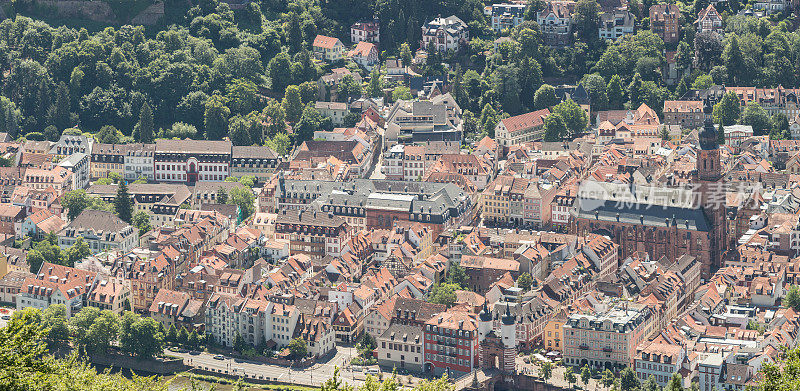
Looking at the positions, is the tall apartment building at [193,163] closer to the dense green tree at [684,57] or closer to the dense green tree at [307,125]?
the dense green tree at [307,125]

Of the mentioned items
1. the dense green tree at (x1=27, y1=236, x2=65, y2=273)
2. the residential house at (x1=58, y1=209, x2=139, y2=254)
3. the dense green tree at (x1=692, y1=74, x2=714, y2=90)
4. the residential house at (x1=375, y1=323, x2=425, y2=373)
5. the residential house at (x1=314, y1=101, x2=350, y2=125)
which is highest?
the dense green tree at (x1=692, y1=74, x2=714, y2=90)

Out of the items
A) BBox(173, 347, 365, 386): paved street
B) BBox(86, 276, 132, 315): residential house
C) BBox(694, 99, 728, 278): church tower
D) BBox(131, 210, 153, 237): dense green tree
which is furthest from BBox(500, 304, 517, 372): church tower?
BBox(131, 210, 153, 237): dense green tree

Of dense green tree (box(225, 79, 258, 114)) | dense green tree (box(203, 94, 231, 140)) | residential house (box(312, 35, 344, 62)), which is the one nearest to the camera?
dense green tree (box(203, 94, 231, 140))

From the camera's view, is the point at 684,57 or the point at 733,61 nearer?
the point at 733,61

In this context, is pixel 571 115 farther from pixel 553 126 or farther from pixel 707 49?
pixel 707 49

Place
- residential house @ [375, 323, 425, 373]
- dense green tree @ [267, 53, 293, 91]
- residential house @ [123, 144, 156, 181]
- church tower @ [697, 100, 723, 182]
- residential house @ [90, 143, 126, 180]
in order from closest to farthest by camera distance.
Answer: residential house @ [375, 323, 425, 373] < church tower @ [697, 100, 723, 182] < residential house @ [123, 144, 156, 181] < residential house @ [90, 143, 126, 180] < dense green tree @ [267, 53, 293, 91]

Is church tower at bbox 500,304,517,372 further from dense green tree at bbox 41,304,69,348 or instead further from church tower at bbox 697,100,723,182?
dense green tree at bbox 41,304,69,348

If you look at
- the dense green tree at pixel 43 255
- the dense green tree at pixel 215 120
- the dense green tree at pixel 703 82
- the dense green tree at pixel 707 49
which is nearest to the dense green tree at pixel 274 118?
the dense green tree at pixel 215 120

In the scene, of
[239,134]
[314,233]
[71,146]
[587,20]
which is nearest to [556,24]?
[587,20]

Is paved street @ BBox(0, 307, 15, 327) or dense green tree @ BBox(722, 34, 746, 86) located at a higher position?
dense green tree @ BBox(722, 34, 746, 86)

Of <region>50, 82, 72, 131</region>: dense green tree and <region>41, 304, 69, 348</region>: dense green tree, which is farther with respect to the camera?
<region>50, 82, 72, 131</region>: dense green tree
